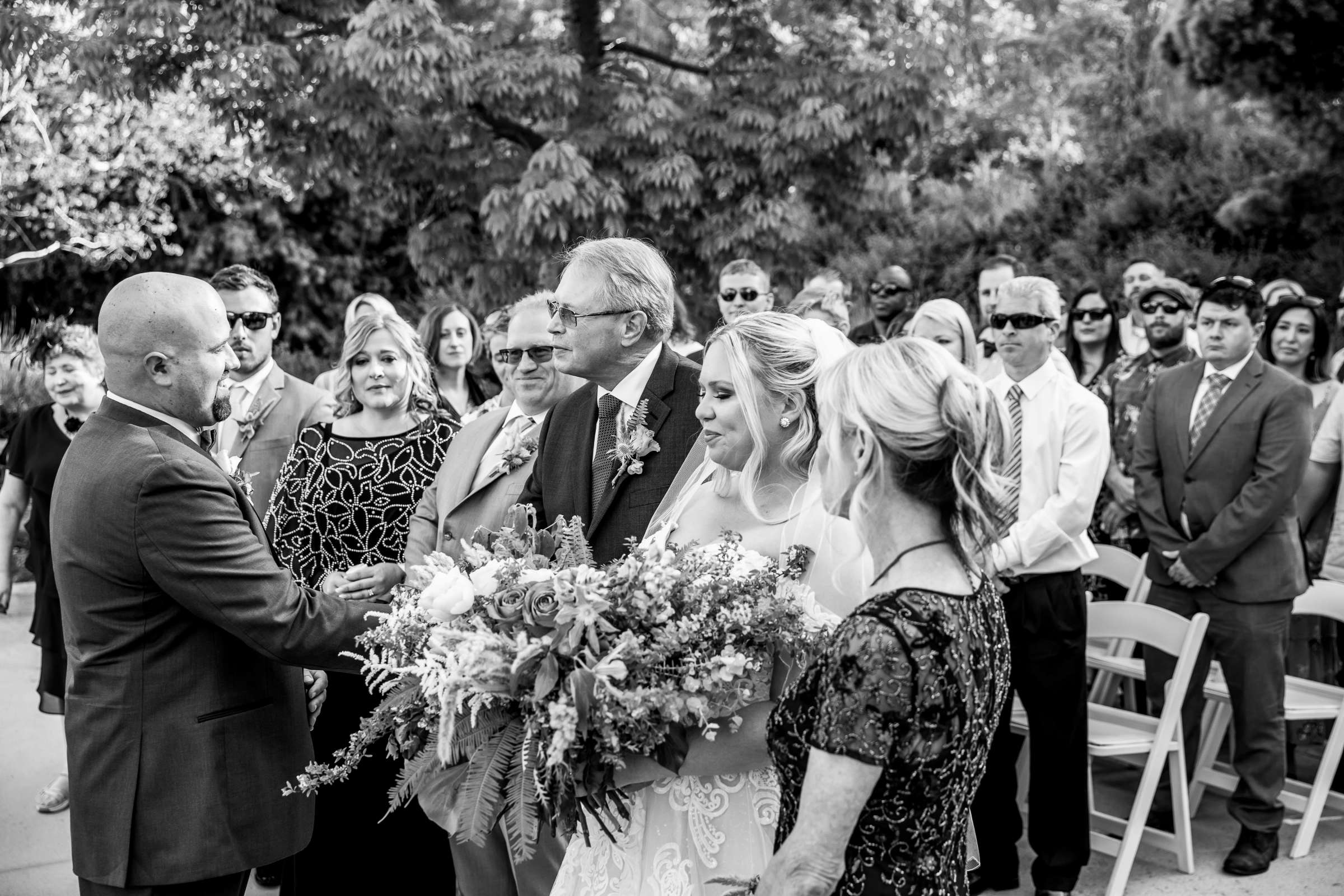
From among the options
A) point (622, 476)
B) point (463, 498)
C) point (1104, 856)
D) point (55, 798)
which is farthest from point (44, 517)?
point (1104, 856)

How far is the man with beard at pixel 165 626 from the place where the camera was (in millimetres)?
3197

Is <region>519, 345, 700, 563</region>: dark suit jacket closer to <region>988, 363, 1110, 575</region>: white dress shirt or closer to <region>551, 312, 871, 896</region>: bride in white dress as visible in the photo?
<region>551, 312, 871, 896</region>: bride in white dress

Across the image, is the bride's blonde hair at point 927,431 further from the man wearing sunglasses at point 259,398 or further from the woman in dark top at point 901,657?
the man wearing sunglasses at point 259,398

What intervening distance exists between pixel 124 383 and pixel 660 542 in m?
1.54

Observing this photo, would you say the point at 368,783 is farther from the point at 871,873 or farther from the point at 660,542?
the point at 871,873

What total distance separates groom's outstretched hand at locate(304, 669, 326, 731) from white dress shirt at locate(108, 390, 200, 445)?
4.06 feet

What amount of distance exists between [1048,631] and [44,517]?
497 centimetres

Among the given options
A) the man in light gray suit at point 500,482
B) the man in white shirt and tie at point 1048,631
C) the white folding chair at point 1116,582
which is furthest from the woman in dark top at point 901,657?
the white folding chair at point 1116,582

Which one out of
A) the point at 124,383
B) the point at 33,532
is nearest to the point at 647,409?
the point at 124,383

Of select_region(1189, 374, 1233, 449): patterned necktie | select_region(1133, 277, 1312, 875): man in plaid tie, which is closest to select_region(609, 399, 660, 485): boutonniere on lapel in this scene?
select_region(1133, 277, 1312, 875): man in plaid tie

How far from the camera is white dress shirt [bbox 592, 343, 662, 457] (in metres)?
3.97

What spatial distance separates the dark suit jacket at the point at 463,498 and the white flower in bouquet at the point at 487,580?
1.43 meters

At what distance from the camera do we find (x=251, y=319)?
5.89 m

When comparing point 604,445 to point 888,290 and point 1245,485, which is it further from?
point 888,290
